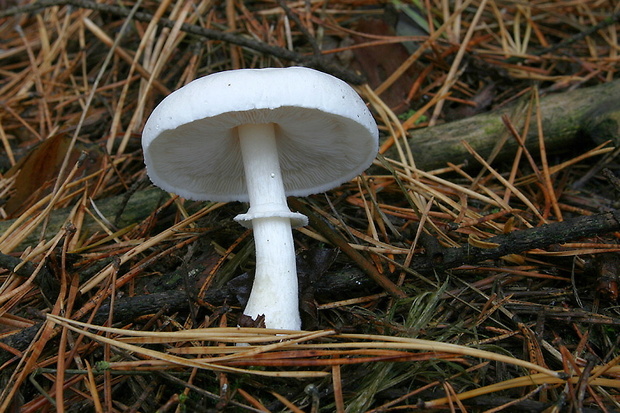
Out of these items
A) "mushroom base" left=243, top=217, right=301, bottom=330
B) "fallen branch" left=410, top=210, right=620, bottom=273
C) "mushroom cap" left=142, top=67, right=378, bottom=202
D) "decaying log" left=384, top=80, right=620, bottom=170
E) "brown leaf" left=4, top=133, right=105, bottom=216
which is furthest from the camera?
"decaying log" left=384, top=80, right=620, bottom=170

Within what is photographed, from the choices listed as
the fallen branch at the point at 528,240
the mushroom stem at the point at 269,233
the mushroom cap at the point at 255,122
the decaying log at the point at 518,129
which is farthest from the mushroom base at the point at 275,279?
the decaying log at the point at 518,129

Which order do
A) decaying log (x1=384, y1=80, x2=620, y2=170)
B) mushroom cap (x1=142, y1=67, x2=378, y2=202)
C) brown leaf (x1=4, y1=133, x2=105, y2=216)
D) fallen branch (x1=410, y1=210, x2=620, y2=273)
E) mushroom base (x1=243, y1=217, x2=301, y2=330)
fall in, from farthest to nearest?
decaying log (x1=384, y1=80, x2=620, y2=170) < brown leaf (x1=4, y1=133, x2=105, y2=216) < fallen branch (x1=410, y1=210, x2=620, y2=273) < mushroom base (x1=243, y1=217, x2=301, y2=330) < mushroom cap (x1=142, y1=67, x2=378, y2=202)

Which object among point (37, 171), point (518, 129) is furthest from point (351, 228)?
point (37, 171)

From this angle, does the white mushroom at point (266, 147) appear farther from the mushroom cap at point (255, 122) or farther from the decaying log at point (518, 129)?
the decaying log at point (518, 129)

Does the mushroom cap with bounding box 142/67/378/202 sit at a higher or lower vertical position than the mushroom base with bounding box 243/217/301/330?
higher

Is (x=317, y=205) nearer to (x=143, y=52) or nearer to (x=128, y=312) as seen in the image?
(x=128, y=312)

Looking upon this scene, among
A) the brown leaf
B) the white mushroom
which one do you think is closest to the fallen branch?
the white mushroom

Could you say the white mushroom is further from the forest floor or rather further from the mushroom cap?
the forest floor

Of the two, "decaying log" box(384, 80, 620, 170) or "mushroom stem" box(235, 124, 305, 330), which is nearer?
"mushroom stem" box(235, 124, 305, 330)
